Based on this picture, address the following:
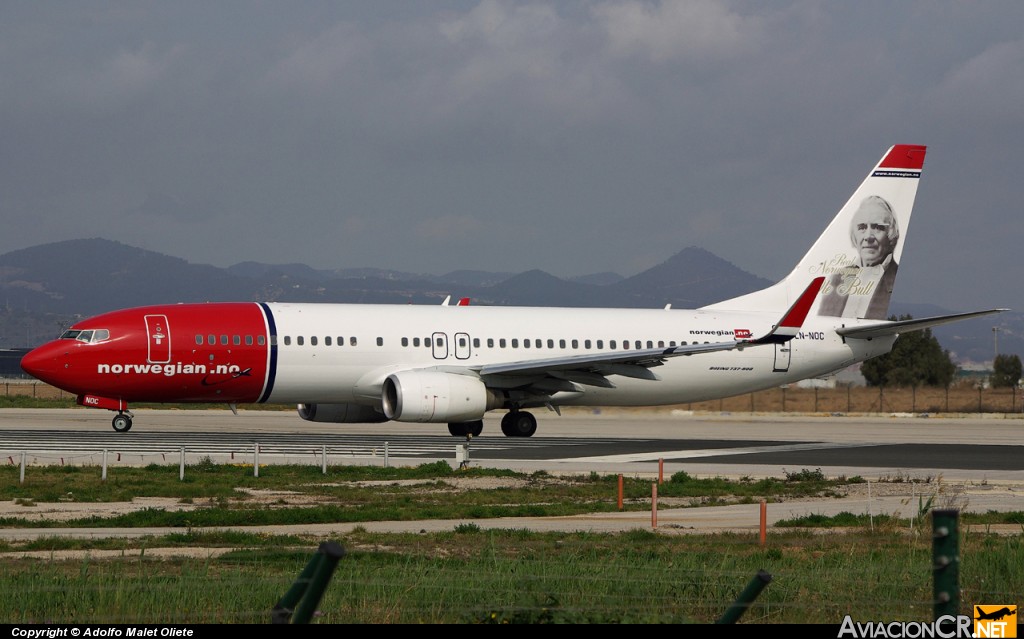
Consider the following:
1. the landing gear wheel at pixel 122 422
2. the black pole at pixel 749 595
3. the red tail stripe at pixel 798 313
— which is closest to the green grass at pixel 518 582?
the black pole at pixel 749 595

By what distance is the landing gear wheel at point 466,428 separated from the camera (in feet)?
145

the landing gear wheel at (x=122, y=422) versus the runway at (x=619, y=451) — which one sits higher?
the landing gear wheel at (x=122, y=422)

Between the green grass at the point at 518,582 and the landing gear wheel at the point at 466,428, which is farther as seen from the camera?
the landing gear wheel at the point at 466,428

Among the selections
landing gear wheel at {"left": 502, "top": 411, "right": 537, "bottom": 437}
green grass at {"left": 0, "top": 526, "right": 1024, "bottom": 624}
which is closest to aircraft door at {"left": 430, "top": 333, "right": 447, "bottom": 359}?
landing gear wheel at {"left": 502, "top": 411, "right": 537, "bottom": 437}

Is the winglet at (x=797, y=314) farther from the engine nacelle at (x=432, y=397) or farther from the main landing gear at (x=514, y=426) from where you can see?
the engine nacelle at (x=432, y=397)

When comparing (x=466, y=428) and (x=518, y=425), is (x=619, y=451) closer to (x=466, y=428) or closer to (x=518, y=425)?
(x=518, y=425)

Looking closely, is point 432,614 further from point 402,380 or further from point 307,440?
point 307,440

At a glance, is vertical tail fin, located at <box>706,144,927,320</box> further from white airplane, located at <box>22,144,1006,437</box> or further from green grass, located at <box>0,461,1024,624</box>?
green grass, located at <box>0,461,1024,624</box>

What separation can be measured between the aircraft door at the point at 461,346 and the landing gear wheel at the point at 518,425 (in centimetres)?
277

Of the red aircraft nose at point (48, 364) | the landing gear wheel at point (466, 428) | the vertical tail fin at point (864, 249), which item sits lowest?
the landing gear wheel at point (466, 428)

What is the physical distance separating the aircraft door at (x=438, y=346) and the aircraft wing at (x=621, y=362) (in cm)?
128

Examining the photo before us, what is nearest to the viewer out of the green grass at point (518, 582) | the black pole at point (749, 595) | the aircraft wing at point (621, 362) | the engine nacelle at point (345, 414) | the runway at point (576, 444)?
the black pole at point (749, 595)

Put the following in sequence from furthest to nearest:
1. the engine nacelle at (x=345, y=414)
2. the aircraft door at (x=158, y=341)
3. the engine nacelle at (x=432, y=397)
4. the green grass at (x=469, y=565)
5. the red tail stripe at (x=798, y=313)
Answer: the engine nacelle at (x=345, y=414)
the red tail stripe at (x=798, y=313)
the aircraft door at (x=158, y=341)
the engine nacelle at (x=432, y=397)
the green grass at (x=469, y=565)

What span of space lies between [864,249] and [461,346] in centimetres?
1684
